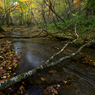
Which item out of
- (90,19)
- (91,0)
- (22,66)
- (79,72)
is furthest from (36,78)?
(91,0)

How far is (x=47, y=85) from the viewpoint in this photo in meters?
3.04

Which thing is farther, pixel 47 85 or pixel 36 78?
A: pixel 36 78

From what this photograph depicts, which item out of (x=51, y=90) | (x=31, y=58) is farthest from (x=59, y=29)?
(x=51, y=90)

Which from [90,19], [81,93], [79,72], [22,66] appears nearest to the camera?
[81,93]

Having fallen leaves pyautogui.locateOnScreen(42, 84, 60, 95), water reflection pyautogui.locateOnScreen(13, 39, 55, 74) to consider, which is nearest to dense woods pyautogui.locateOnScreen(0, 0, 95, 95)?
fallen leaves pyautogui.locateOnScreen(42, 84, 60, 95)

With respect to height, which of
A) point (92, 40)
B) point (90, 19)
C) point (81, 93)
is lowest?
point (81, 93)

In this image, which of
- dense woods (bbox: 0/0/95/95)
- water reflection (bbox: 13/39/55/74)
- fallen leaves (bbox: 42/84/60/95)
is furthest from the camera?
water reflection (bbox: 13/39/55/74)

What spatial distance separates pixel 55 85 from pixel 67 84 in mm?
534

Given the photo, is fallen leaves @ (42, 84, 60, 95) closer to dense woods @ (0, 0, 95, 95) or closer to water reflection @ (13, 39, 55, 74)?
dense woods @ (0, 0, 95, 95)

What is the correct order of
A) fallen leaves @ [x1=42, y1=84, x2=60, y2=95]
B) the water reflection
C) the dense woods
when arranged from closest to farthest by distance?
1. fallen leaves @ [x1=42, y1=84, x2=60, y2=95]
2. the dense woods
3. the water reflection

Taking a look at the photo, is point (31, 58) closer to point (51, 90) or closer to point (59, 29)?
point (51, 90)

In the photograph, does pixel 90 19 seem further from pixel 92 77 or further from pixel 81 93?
pixel 81 93

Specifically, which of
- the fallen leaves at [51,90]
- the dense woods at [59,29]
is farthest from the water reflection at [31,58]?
the fallen leaves at [51,90]

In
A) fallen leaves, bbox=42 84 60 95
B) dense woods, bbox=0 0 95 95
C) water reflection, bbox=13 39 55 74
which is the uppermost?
dense woods, bbox=0 0 95 95
